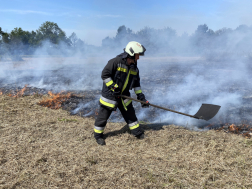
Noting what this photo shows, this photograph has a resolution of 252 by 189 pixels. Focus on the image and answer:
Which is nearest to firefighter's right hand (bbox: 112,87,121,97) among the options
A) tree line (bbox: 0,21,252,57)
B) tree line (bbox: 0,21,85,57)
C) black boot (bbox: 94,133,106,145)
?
black boot (bbox: 94,133,106,145)

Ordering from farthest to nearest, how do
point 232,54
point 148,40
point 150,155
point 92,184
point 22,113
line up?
point 148,40
point 232,54
point 22,113
point 150,155
point 92,184

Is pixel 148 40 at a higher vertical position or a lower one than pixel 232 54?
higher

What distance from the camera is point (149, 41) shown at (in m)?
20.2

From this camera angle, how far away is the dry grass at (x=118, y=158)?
8.35 ft

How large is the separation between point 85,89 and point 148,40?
13.0 metres

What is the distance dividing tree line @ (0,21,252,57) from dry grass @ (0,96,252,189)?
9.89m

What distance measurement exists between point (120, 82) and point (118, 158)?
52.2 inches

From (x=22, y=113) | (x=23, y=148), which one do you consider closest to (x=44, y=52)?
(x=22, y=113)

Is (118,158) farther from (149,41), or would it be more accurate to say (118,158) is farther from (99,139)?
(149,41)

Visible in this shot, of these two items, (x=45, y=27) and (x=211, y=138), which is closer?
(x=211, y=138)

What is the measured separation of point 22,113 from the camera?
17.5ft

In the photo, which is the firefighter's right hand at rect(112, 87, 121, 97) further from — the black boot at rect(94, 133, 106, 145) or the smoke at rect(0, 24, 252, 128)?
the smoke at rect(0, 24, 252, 128)

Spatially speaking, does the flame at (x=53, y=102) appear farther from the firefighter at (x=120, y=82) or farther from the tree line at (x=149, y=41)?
the tree line at (x=149, y=41)

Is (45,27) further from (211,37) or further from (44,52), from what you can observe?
(211,37)
